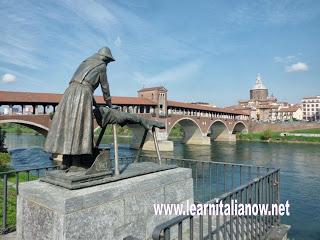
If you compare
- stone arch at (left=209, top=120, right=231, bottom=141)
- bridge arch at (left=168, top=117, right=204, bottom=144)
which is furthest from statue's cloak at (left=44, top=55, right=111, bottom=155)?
stone arch at (left=209, top=120, right=231, bottom=141)

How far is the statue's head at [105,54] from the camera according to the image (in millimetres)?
4672

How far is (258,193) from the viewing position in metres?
5.06

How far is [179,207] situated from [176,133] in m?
68.9

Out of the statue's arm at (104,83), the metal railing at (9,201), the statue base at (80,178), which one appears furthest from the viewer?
the metal railing at (9,201)

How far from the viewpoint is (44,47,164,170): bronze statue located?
13.6ft

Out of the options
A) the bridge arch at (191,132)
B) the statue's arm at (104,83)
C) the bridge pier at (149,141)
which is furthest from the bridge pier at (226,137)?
the statue's arm at (104,83)

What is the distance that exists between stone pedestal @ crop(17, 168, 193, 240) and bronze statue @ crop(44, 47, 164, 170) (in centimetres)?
52

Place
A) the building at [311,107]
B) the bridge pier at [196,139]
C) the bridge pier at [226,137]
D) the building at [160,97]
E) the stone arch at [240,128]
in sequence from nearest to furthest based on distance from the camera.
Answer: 1. the building at [160,97]
2. the bridge pier at [196,139]
3. the bridge pier at [226,137]
4. the stone arch at [240,128]
5. the building at [311,107]

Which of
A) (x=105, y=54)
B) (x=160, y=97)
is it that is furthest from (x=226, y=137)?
(x=105, y=54)

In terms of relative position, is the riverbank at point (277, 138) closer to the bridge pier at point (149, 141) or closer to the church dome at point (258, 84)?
the bridge pier at point (149, 141)

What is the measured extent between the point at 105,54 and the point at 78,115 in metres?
1.08

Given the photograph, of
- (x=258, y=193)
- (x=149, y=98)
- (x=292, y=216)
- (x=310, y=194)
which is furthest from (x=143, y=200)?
(x=149, y=98)

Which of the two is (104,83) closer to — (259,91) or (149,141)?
(149,141)

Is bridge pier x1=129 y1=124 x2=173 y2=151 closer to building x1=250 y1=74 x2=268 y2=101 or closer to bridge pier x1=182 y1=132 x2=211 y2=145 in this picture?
bridge pier x1=182 y1=132 x2=211 y2=145
